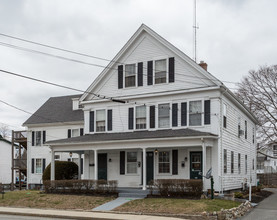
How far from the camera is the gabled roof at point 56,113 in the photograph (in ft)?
115

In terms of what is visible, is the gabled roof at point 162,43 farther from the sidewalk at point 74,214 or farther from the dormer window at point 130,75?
the sidewalk at point 74,214

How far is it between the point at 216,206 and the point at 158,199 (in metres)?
3.46

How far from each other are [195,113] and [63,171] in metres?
11.9

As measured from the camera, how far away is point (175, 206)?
58.9 feet

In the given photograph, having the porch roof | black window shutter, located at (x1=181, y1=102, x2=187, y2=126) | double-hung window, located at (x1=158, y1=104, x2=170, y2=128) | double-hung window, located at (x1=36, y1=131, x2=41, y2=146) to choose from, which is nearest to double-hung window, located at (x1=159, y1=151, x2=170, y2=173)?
the porch roof

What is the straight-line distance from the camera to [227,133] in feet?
78.0

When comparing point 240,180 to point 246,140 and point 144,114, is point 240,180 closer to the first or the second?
point 246,140

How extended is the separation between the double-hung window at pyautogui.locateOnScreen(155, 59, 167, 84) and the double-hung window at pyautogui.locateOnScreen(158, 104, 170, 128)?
1575 millimetres

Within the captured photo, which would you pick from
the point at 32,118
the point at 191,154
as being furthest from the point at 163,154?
the point at 32,118

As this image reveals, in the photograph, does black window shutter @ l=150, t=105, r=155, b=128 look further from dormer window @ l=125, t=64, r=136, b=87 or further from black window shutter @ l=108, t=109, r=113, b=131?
black window shutter @ l=108, t=109, r=113, b=131

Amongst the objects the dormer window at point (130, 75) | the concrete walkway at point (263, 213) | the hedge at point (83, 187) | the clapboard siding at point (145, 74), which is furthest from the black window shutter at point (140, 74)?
the concrete walkway at point (263, 213)

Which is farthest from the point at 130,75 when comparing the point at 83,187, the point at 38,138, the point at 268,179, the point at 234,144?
the point at 268,179

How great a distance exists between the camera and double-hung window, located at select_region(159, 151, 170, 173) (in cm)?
2360

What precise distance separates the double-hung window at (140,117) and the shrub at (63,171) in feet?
25.8
